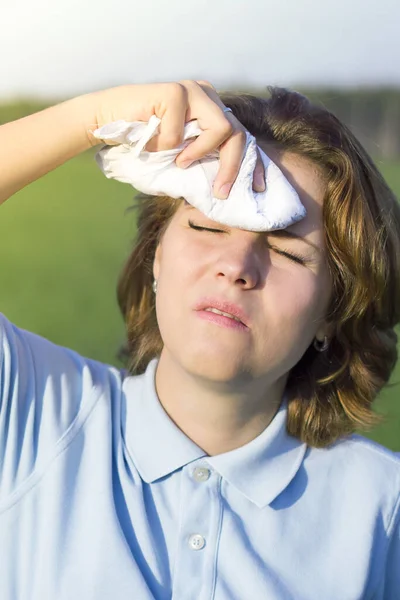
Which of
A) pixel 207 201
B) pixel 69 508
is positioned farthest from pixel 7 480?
pixel 207 201

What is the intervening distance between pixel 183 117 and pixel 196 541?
86cm

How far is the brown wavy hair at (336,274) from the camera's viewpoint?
1.97 m

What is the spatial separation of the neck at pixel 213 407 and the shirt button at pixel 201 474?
6cm

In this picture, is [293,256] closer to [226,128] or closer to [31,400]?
[226,128]

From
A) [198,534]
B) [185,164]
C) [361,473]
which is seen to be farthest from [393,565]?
[185,164]

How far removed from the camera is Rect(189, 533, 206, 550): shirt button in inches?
69.5

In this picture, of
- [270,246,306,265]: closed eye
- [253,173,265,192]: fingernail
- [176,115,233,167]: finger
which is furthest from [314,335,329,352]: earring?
[176,115,233,167]: finger

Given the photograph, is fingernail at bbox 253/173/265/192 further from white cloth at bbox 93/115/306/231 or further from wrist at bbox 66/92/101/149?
wrist at bbox 66/92/101/149

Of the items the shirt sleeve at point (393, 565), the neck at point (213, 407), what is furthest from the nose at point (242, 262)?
the shirt sleeve at point (393, 565)

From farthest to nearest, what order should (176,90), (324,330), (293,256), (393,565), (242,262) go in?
(324,330) → (393,565) → (293,256) → (242,262) → (176,90)

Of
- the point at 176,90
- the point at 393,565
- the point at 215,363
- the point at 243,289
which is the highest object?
the point at 176,90

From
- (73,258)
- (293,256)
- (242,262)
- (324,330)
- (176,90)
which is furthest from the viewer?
(73,258)

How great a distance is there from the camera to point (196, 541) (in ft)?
5.81

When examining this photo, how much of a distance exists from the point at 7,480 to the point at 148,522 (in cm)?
30
